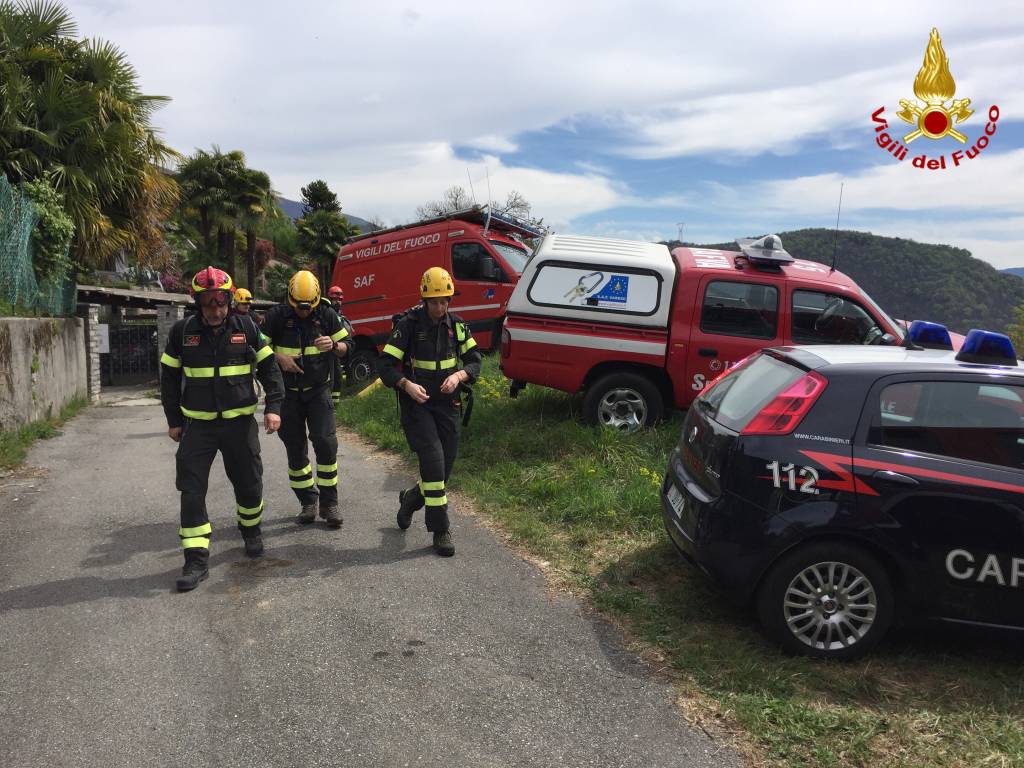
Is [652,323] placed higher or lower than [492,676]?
higher

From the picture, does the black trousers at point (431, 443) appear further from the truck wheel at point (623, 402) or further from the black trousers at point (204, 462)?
the truck wheel at point (623, 402)

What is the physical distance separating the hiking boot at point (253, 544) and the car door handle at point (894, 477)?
382 cm

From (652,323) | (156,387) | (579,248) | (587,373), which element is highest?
(579,248)

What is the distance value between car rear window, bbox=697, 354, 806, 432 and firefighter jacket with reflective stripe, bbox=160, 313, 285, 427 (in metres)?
2.80

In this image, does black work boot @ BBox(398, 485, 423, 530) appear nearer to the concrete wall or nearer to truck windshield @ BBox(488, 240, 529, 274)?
the concrete wall

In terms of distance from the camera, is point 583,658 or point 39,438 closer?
point 583,658

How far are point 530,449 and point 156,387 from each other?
1362 centimetres

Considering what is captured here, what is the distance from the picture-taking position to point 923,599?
3.61 meters

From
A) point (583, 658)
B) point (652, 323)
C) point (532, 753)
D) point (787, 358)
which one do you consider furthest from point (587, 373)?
point (532, 753)

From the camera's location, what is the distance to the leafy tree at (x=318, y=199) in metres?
42.3

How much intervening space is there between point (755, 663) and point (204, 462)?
3.40 metres

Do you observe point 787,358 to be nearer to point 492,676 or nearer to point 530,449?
point 492,676

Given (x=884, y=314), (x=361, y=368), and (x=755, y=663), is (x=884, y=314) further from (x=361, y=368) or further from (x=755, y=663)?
(x=361, y=368)

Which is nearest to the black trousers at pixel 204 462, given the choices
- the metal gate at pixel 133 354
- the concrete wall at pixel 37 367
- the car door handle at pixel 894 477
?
→ the car door handle at pixel 894 477
